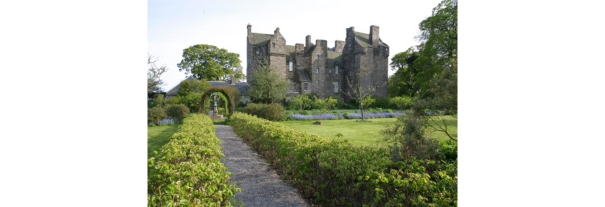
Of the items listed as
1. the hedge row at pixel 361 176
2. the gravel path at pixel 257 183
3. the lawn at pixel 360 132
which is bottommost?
the gravel path at pixel 257 183

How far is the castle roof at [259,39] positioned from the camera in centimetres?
3150

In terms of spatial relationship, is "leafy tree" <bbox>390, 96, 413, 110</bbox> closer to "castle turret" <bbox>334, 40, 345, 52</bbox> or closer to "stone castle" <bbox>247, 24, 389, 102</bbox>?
"stone castle" <bbox>247, 24, 389, 102</bbox>

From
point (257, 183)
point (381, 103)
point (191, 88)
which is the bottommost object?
point (257, 183)

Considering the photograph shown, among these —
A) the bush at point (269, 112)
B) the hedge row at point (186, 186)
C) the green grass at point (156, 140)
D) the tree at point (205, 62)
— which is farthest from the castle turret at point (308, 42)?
the hedge row at point (186, 186)

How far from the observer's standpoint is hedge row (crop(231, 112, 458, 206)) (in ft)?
7.25

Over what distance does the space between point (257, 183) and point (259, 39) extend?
2956 centimetres

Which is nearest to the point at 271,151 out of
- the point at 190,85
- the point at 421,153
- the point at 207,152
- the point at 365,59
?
the point at 207,152

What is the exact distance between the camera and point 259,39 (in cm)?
3212

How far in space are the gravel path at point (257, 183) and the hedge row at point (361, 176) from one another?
202 millimetres

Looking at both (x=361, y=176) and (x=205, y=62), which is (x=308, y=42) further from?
(x=361, y=176)

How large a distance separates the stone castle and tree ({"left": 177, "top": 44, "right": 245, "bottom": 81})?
20.2 feet

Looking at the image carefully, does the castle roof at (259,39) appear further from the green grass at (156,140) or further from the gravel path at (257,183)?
the gravel path at (257,183)

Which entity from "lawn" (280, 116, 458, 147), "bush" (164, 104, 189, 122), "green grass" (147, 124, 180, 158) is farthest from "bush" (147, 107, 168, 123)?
"lawn" (280, 116, 458, 147)

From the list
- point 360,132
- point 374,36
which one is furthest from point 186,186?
point 374,36
